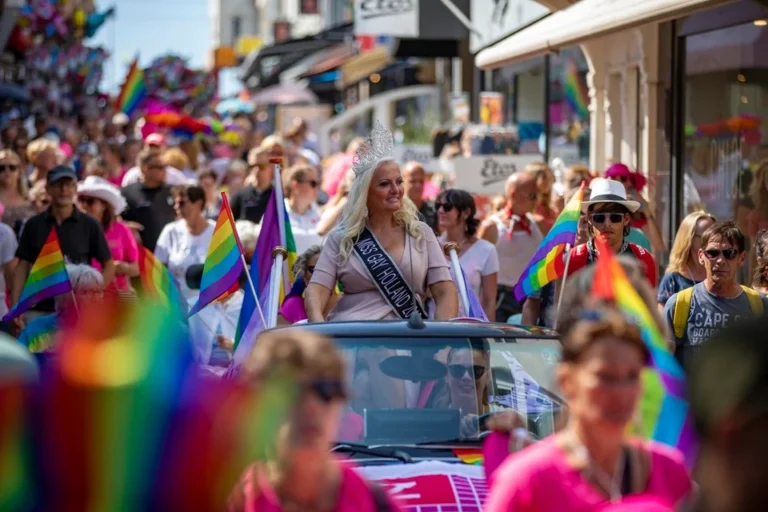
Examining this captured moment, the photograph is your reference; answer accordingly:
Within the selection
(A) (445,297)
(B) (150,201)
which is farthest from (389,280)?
(B) (150,201)

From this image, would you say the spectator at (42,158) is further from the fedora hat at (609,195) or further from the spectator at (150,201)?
the fedora hat at (609,195)

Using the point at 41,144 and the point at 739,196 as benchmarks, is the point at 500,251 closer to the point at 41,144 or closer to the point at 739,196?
the point at 739,196

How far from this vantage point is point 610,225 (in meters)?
8.50

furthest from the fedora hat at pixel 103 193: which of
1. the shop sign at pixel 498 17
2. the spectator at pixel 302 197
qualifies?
the shop sign at pixel 498 17

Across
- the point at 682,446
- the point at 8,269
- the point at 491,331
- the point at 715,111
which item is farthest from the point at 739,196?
the point at 682,446

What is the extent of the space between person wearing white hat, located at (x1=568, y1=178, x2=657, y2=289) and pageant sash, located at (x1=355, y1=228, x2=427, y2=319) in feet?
3.87

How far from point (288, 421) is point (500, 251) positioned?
8060 mm

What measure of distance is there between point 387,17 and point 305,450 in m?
21.5

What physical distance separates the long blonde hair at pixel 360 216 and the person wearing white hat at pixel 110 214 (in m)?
4.18

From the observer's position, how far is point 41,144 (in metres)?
14.9

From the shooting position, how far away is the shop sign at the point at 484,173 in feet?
51.5

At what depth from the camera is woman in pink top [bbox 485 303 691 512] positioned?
388cm

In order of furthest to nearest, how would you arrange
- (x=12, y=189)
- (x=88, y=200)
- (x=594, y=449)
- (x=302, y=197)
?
1. (x=12, y=189)
2. (x=302, y=197)
3. (x=88, y=200)
4. (x=594, y=449)

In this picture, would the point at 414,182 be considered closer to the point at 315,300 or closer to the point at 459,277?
the point at 459,277
